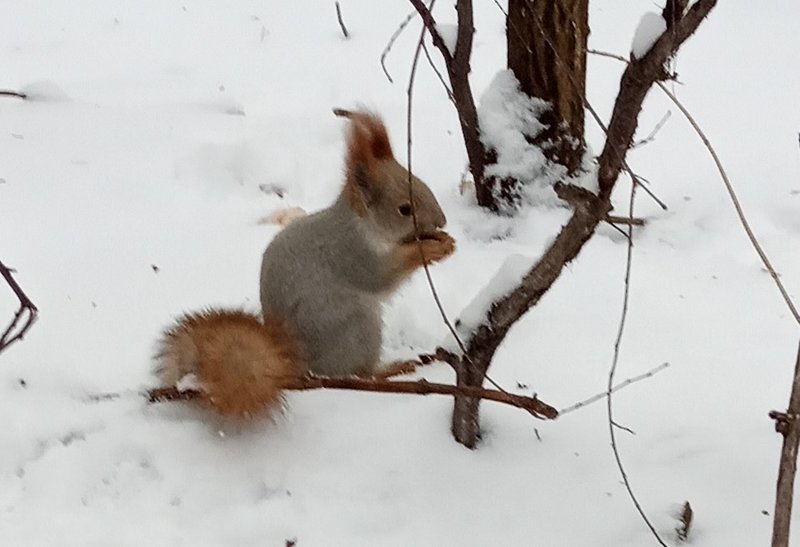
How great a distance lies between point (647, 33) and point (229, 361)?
0.95 metres

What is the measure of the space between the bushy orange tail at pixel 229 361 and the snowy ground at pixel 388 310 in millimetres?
80

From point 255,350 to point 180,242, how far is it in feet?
2.93

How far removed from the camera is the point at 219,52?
3939 mm

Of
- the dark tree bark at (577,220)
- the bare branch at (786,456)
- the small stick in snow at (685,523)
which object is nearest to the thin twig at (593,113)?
the dark tree bark at (577,220)

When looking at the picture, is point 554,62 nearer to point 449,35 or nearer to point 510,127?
point 510,127

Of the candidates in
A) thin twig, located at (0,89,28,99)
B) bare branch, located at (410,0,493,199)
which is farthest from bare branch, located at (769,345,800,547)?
thin twig, located at (0,89,28,99)

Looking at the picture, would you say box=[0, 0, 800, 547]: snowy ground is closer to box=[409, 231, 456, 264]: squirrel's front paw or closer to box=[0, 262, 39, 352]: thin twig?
box=[409, 231, 456, 264]: squirrel's front paw

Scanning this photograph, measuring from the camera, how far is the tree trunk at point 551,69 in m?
2.67

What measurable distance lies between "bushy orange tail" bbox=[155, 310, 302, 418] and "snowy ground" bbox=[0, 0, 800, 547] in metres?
0.08

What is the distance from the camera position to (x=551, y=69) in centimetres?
277

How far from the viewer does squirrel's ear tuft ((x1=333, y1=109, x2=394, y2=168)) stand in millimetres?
2074

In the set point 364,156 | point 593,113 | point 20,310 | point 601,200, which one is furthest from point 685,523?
point 20,310

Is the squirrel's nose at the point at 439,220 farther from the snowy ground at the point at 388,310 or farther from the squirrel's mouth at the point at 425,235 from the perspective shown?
the snowy ground at the point at 388,310

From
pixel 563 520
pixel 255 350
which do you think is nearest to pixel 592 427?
pixel 563 520
